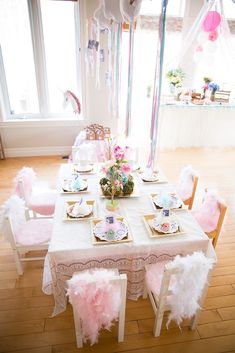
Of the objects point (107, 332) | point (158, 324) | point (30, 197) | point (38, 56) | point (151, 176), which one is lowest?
point (107, 332)

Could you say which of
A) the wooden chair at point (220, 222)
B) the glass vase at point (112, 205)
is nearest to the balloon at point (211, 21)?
the wooden chair at point (220, 222)

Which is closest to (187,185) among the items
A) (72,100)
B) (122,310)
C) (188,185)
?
(188,185)

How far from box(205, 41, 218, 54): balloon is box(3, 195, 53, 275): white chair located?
385cm

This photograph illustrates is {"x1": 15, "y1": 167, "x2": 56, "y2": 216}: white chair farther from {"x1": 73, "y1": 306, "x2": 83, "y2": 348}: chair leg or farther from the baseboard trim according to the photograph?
the baseboard trim

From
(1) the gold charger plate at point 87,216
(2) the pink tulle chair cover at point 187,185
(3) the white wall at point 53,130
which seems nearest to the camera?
(1) the gold charger plate at point 87,216

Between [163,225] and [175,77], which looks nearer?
[163,225]

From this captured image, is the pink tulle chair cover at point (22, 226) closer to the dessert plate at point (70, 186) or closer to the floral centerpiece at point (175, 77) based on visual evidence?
the dessert plate at point (70, 186)

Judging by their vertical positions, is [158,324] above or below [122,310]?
below

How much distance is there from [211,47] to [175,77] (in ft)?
2.37

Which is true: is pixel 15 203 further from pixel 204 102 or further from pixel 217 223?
pixel 204 102

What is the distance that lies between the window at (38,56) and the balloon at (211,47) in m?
2.14

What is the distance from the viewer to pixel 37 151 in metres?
4.47

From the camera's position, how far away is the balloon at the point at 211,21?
3.41m

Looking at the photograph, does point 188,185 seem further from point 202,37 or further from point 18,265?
point 202,37
